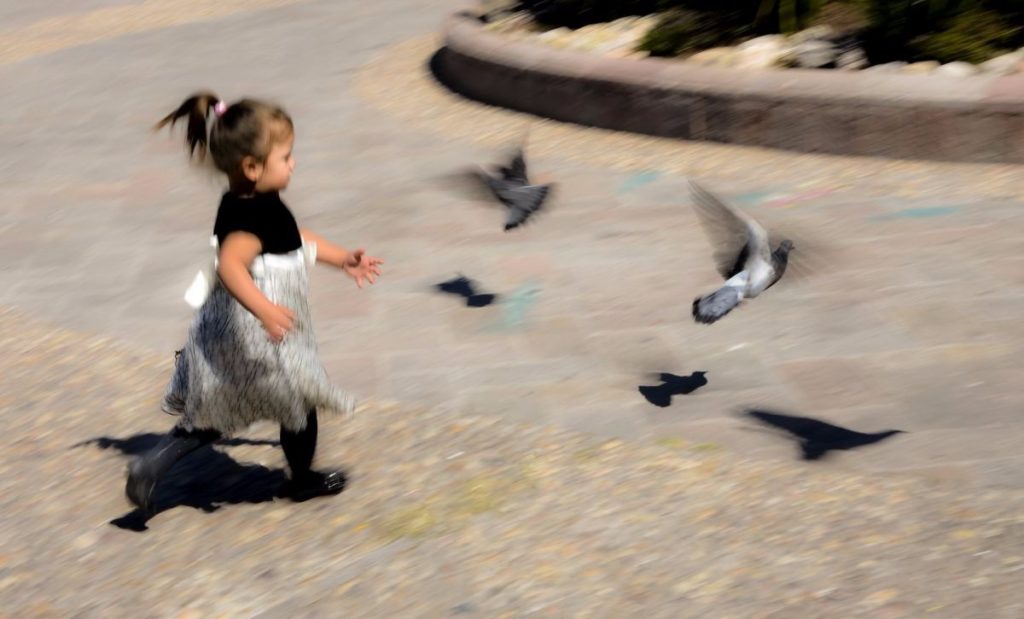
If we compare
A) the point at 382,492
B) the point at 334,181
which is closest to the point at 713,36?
the point at 334,181

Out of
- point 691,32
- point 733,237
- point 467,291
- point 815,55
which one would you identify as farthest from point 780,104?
point 733,237

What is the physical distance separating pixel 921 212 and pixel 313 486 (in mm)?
3825

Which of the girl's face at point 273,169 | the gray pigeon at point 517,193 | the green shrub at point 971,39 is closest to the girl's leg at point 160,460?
the girl's face at point 273,169

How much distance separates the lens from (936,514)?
424cm

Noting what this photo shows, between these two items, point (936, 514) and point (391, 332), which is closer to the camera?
point (936, 514)

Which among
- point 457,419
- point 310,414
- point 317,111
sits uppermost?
point 310,414

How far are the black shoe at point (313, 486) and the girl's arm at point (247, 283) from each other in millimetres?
640

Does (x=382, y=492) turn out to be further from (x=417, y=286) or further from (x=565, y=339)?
(x=417, y=286)

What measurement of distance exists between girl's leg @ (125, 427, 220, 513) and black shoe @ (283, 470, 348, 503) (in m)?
0.33

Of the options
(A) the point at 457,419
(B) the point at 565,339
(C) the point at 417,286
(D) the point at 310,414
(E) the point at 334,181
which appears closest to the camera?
(D) the point at 310,414

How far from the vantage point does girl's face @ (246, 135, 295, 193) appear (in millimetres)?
4215

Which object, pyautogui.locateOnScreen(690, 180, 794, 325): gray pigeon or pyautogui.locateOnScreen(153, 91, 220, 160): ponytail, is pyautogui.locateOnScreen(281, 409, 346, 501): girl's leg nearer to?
pyautogui.locateOnScreen(153, 91, 220, 160): ponytail

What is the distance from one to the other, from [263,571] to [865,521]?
1.75 m

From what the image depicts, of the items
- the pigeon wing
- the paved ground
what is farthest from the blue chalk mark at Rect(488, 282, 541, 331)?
the pigeon wing
